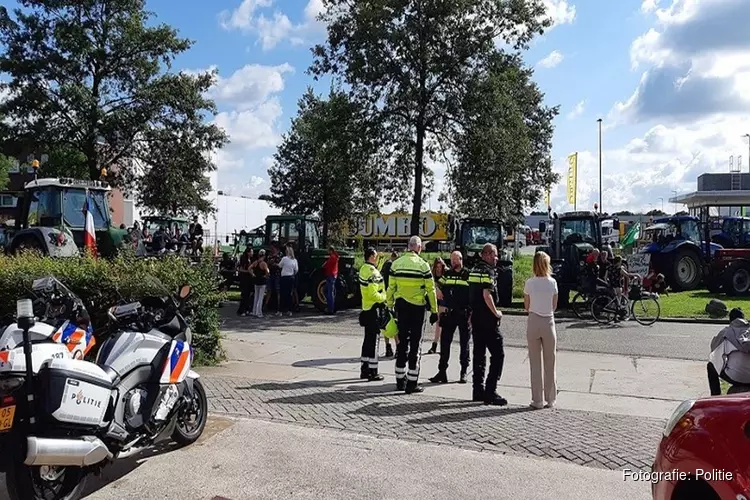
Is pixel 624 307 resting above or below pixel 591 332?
above

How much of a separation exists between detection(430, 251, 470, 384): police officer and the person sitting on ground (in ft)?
12.6

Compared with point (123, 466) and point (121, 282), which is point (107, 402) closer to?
point (123, 466)

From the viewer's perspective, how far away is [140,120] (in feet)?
92.4

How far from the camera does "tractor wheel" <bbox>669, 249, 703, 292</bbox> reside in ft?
73.8

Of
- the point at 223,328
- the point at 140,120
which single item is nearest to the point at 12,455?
the point at 223,328

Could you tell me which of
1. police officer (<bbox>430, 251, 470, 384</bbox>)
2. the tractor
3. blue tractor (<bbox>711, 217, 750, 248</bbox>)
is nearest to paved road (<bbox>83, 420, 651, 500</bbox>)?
police officer (<bbox>430, 251, 470, 384</bbox>)

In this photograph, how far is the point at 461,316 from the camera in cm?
936

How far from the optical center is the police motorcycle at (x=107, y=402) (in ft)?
14.9

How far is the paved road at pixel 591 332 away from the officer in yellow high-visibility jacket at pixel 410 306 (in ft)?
15.4

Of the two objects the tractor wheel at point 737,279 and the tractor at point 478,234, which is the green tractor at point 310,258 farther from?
the tractor wheel at point 737,279

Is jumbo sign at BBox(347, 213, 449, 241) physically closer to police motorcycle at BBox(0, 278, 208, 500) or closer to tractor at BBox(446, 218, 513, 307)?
tractor at BBox(446, 218, 513, 307)

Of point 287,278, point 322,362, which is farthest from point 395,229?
point 322,362

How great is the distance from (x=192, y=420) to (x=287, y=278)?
10.8 meters

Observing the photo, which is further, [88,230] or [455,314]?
[88,230]
